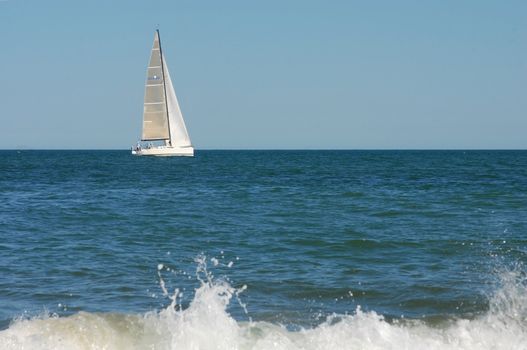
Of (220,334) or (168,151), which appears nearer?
(220,334)

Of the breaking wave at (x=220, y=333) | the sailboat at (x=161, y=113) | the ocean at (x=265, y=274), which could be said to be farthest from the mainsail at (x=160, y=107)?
the breaking wave at (x=220, y=333)

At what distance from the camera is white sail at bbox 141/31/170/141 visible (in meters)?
71.0

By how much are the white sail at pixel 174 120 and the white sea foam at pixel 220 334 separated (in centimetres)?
6275

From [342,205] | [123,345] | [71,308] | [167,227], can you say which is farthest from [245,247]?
[342,205]

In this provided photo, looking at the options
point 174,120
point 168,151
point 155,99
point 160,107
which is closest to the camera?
point 155,99

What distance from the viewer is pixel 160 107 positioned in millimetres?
72062

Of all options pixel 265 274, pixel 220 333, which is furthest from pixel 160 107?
pixel 220 333

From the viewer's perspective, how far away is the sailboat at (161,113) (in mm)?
71062

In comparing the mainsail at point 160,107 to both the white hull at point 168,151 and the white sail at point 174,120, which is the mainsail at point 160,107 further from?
the white hull at point 168,151

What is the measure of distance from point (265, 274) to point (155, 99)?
60368 millimetres

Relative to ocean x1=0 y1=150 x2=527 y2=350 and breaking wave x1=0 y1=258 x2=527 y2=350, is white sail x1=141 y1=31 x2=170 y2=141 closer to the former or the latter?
ocean x1=0 y1=150 x2=527 y2=350

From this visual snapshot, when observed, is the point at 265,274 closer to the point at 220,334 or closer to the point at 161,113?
the point at 220,334

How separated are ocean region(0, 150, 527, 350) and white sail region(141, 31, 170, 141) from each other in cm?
4497

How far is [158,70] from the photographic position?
233ft
